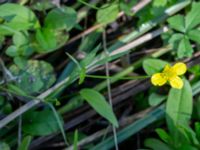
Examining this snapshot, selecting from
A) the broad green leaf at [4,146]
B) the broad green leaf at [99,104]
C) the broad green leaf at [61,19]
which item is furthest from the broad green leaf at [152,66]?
the broad green leaf at [4,146]

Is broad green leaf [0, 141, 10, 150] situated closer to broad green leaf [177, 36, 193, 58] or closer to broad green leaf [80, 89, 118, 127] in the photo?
broad green leaf [80, 89, 118, 127]

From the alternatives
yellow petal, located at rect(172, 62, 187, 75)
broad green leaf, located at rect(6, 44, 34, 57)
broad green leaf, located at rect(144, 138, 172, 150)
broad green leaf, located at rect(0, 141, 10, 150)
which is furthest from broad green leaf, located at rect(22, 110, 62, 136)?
yellow petal, located at rect(172, 62, 187, 75)

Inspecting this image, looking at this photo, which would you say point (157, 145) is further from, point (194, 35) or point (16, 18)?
point (16, 18)

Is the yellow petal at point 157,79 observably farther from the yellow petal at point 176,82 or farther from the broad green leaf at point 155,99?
the broad green leaf at point 155,99

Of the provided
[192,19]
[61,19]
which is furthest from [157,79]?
[61,19]

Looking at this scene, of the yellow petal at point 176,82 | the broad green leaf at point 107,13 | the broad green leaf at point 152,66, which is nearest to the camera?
the yellow petal at point 176,82

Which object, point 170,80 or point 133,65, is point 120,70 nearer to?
point 133,65

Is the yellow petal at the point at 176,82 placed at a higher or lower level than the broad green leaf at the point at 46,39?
lower
